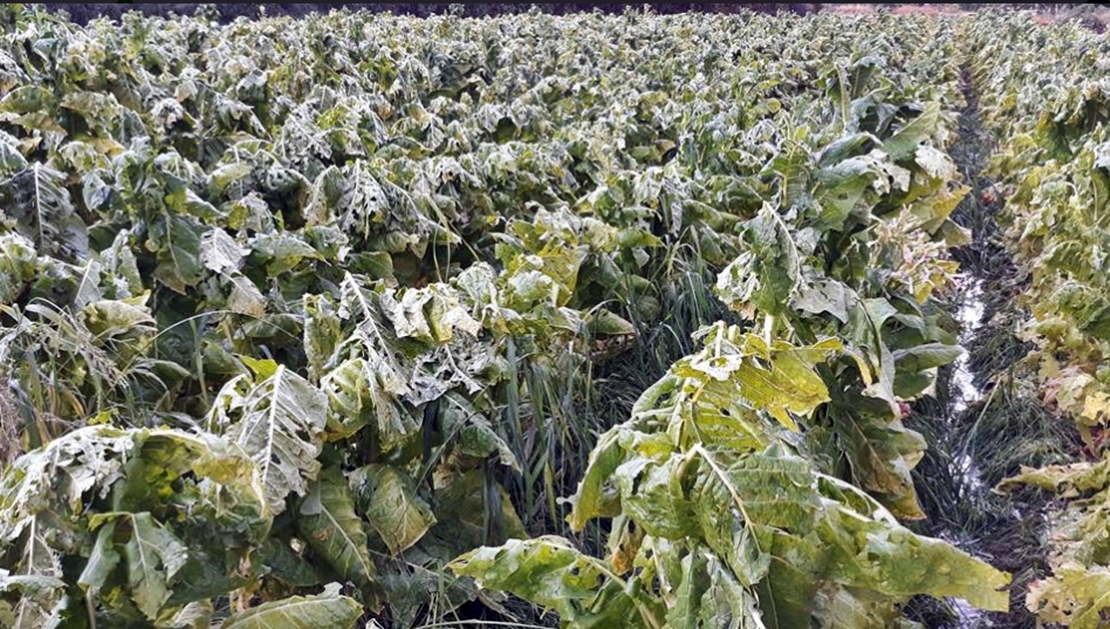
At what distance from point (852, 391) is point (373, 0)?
2912 cm

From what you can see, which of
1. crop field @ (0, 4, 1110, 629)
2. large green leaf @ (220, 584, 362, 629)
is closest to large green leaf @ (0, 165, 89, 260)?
crop field @ (0, 4, 1110, 629)

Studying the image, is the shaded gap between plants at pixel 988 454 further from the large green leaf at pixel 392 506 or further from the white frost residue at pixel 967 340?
the large green leaf at pixel 392 506

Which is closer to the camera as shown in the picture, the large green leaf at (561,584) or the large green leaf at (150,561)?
the large green leaf at (150,561)

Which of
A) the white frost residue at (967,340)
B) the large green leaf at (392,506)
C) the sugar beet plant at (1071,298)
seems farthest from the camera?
the white frost residue at (967,340)

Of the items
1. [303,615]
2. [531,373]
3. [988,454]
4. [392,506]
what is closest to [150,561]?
[303,615]

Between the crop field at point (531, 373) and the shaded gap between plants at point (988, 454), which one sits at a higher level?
the crop field at point (531, 373)

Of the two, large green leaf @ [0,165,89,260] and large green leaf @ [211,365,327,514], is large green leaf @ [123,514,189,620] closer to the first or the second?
large green leaf @ [211,365,327,514]

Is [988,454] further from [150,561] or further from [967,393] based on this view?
[150,561]

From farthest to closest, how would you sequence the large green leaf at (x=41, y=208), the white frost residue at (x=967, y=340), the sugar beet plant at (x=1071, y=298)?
the white frost residue at (x=967, y=340) → the large green leaf at (x=41, y=208) → the sugar beet plant at (x=1071, y=298)

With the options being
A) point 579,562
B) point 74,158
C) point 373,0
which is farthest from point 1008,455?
point 373,0

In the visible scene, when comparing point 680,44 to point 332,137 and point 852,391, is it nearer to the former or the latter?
Result: point 332,137

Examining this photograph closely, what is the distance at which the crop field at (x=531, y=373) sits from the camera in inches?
58.4

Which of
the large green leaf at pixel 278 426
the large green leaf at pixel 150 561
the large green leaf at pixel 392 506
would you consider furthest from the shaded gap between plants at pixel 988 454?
the large green leaf at pixel 150 561

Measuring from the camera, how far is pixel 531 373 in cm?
308
